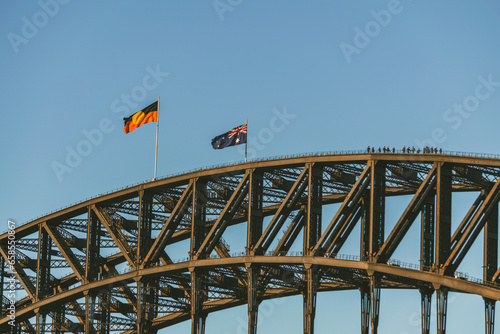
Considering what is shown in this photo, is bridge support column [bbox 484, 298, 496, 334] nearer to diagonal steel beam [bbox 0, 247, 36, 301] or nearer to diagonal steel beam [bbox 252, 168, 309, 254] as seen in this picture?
diagonal steel beam [bbox 252, 168, 309, 254]

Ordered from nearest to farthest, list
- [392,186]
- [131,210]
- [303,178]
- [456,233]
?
[456,233]
[303,178]
[392,186]
[131,210]

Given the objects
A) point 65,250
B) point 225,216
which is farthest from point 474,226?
point 65,250

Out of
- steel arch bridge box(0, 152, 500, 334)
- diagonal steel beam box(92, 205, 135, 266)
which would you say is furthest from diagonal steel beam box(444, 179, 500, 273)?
diagonal steel beam box(92, 205, 135, 266)

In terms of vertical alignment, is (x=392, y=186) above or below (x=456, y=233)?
above

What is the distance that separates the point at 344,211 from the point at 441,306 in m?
13.8

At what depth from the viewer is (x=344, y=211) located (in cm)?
10500

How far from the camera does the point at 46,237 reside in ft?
444

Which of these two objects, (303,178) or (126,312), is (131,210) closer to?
(126,312)

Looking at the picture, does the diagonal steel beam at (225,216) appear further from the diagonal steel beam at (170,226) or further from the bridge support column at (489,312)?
the bridge support column at (489,312)

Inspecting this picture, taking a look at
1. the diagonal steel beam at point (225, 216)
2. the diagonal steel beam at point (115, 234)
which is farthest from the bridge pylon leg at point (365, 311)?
the diagonal steel beam at point (115, 234)

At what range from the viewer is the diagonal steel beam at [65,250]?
12669 cm

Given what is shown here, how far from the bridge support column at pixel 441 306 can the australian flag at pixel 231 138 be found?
29.3m

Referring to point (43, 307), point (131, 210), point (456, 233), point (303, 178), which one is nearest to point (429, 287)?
point (456, 233)

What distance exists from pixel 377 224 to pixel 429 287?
6.94m
